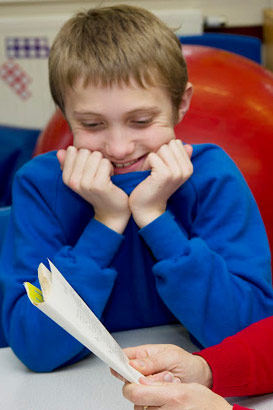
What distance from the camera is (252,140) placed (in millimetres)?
1457

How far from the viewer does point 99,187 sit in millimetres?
1048

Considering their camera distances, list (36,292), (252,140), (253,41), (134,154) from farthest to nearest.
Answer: (253,41)
(252,140)
(134,154)
(36,292)

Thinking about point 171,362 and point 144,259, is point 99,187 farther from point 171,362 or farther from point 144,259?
point 171,362

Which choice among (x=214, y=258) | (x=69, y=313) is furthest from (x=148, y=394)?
(x=214, y=258)

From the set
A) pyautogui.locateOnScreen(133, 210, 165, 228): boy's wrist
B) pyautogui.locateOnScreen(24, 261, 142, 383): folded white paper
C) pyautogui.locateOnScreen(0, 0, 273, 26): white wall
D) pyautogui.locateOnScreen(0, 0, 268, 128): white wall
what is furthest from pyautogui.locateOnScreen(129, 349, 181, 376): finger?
pyautogui.locateOnScreen(0, 0, 273, 26): white wall

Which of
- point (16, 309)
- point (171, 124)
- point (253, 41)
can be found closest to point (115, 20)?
point (171, 124)

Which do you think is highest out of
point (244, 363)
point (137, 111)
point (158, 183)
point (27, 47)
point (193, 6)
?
point (137, 111)

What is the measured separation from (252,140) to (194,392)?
0.84 metres

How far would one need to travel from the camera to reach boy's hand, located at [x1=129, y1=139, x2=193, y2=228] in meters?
1.06

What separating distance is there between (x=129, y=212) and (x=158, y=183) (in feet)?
0.23

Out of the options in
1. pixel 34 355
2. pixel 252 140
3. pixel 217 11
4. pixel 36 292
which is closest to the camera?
pixel 36 292

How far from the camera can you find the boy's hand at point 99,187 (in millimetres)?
1055

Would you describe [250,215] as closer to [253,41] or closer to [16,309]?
[16,309]

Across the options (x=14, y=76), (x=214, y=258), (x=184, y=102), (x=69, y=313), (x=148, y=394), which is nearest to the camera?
(x=69, y=313)
